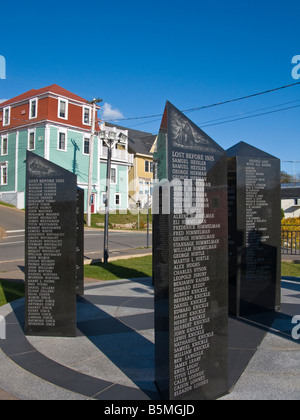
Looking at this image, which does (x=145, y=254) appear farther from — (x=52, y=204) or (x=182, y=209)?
(x=182, y=209)

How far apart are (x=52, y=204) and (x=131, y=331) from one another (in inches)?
97.7

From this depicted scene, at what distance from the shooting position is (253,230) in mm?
7312

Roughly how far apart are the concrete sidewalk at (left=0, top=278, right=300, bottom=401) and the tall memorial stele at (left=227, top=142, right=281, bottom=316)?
488 mm

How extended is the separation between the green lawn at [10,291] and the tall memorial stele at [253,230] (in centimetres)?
494

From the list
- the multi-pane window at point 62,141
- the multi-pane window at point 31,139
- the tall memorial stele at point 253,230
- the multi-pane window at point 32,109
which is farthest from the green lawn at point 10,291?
the multi-pane window at point 32,109

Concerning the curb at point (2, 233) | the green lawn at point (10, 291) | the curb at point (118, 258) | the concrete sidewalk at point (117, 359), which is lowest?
the concrete sidewalk at point (117, 359)

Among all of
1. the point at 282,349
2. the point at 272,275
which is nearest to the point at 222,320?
the point at 282,349

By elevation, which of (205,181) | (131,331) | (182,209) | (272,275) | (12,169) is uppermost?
(12,169)

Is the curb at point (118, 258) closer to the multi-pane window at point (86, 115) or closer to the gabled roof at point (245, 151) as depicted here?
the gabled roof at point (245, 151)

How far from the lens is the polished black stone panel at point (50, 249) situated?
5949 millimetres

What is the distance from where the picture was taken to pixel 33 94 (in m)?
37.8

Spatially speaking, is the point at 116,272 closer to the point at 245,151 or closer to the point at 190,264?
the point at 245,151

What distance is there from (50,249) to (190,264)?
119 inches

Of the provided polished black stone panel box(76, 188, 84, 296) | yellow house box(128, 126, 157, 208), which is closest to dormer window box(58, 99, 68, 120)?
yellow house box(128, 126, 157, 208)
